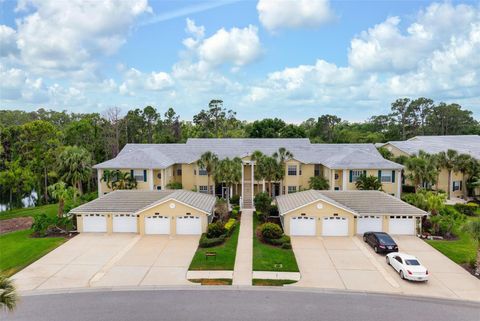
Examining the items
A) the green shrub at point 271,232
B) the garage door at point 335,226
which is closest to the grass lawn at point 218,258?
the green shrub at point 271,232

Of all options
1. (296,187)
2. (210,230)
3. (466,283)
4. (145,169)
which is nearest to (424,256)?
(466,283)

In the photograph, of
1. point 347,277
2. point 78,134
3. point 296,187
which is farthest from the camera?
point 78,134

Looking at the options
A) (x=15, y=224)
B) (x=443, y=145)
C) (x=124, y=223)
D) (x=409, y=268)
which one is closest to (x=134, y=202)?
(x=124, y=223)

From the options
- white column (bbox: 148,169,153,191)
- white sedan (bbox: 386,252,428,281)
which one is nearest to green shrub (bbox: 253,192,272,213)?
white column (bbox: 148,169,153,191)

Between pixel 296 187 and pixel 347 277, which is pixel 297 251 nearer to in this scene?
pixel 347 277

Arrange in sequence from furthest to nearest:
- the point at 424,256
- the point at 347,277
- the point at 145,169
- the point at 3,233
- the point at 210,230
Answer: the point at 145,169, the point at 3,233, the point at 210,230, the point at 424,256, the point at 347,277

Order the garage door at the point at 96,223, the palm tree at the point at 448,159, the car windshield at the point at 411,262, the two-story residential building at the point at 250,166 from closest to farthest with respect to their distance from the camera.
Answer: the car windshield at the point at 411,262 → the garage door at the point at 96,223 → the two-story residential building at the point at 250,166 → the palm tree at the point at 448,159

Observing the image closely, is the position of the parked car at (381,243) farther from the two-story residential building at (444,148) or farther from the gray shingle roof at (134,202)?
the two-story residential building at (444,148)
